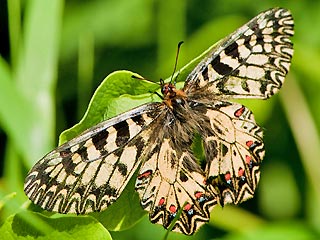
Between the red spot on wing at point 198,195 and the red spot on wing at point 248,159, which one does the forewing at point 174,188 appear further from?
the red spot on wing at point 248,159

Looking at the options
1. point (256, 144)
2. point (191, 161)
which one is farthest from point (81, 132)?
point (256, 144)

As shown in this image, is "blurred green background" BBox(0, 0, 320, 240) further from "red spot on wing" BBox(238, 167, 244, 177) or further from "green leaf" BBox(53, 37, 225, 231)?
"green leaf" BBox(53, 37, 225, 231)

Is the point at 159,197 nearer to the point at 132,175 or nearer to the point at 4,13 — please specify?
the point at 132,175

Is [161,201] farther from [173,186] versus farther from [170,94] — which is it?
[170,94]

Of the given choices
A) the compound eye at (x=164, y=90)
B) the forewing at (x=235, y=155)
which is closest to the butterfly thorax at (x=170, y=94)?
the compound eye at (x=164, y=90)

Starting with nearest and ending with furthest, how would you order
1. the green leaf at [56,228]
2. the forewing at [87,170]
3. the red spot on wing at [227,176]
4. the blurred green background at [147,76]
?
the green leaf at [56,228] < the forewing at [87,170] < the red spot on wing at [227,176] < the blurred green background at [147,76]
